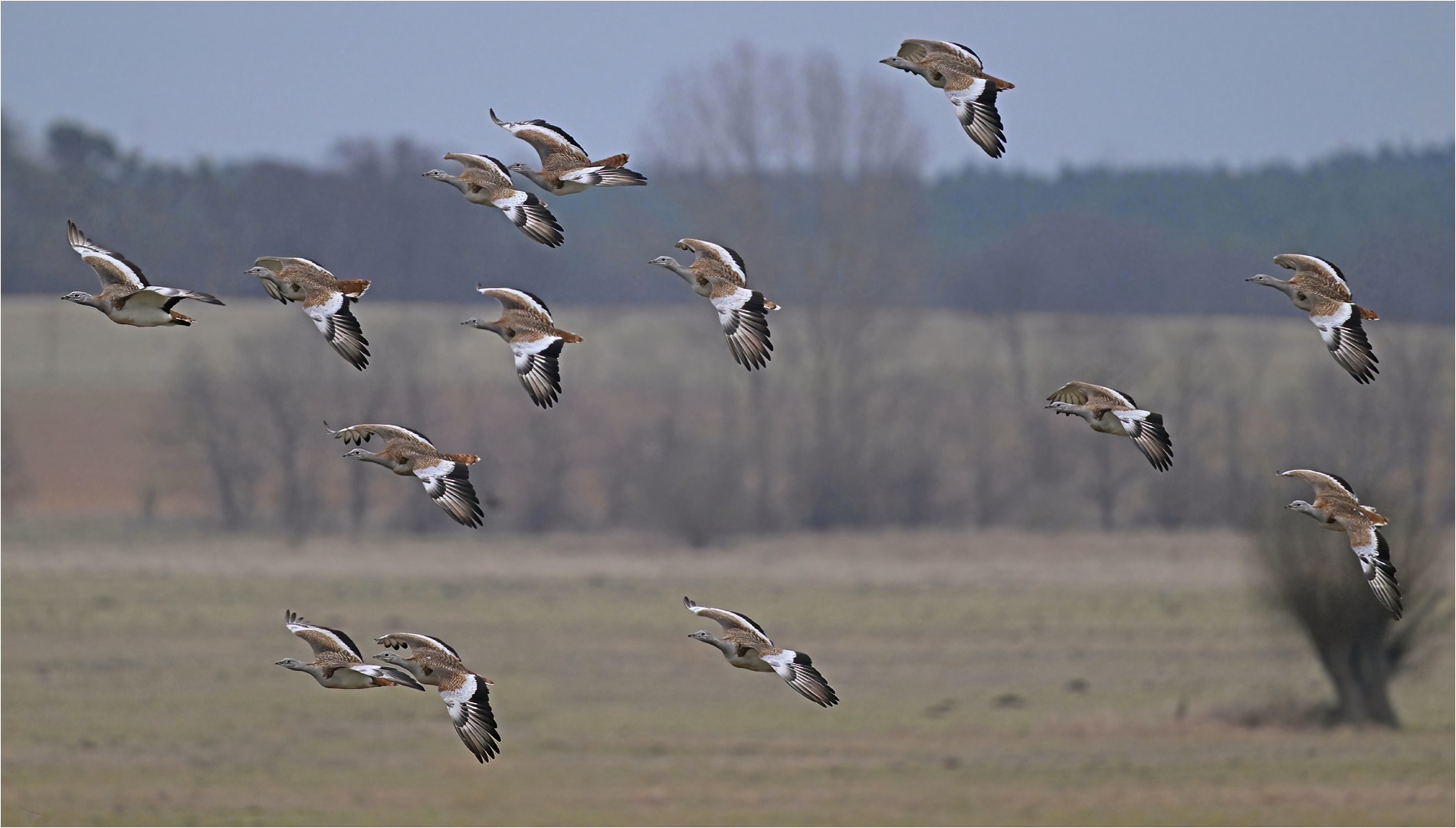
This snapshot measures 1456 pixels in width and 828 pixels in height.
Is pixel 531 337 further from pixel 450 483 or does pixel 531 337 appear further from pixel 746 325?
pixel 746 325

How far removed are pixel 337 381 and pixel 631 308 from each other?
1098cm

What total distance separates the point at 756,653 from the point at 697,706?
30.9 m

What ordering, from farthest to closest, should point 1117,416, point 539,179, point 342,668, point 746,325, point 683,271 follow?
point 539,179
point 683,271
point 746,325
point 1117,416
point 342,668

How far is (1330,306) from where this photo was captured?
10422 millimetres

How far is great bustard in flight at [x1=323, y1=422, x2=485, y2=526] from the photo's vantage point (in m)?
10.0

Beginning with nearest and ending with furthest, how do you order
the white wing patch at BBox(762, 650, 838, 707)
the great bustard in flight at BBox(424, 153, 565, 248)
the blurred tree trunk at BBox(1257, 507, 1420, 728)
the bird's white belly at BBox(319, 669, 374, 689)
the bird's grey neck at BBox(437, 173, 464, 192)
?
the bird's white belly at BBox(319, 669, 374, 689) → the white wing patch at BBox(762, 650, 838, 707) → the great bustard in flight at BBox(424, 153, 565, 248) → the bird's grey neck at BBox(437, 173, 464, 192) → the blurred tree trunk at BBox(1257, 507, 1420, 728)

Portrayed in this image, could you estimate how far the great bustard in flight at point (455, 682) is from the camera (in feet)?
31.5

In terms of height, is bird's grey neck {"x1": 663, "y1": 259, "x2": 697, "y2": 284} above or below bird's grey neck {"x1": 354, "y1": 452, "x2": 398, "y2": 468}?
above

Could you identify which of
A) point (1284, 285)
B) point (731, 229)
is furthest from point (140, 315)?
point (731, 229)

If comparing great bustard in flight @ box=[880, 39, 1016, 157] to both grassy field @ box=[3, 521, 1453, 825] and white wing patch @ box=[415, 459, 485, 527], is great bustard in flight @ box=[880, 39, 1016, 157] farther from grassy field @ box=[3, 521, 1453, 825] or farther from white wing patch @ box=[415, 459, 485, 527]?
grassy field @ box=[3, 521, 1453, 825]

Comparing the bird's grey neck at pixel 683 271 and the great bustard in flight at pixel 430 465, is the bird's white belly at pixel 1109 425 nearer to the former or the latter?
the bird's grey neck at pixel 683 271

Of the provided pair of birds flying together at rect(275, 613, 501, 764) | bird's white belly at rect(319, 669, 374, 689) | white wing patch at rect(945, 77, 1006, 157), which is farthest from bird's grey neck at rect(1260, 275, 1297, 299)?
bird's white belly at rect(319, 669, 374, 689)

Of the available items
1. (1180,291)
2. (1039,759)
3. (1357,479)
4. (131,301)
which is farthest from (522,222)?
(1180,291)

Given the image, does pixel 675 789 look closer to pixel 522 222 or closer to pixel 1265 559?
pixel 1265 559
